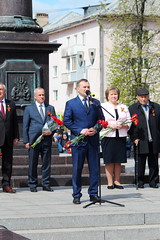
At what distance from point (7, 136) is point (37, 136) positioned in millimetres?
608

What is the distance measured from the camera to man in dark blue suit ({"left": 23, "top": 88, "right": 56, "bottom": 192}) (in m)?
13.0

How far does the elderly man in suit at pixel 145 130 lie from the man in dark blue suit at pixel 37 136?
1.65 meters

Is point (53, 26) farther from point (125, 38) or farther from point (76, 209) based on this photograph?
point (76, 209)

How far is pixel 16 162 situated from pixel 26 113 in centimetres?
163

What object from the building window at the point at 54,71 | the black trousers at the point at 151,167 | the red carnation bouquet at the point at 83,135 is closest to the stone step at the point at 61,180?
the black trousers at the point at 151,167

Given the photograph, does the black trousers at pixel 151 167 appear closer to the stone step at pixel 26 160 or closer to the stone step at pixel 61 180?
the stone step at pixel 61 180

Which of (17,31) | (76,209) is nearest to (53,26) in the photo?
(17,31)

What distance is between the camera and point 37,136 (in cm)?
1299

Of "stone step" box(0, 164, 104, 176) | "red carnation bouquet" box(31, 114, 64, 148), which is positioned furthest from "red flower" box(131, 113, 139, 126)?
"stone step" box(0, 164, 104, 176)

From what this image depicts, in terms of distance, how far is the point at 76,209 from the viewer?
416 inches

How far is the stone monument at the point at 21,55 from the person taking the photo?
48.0 ft

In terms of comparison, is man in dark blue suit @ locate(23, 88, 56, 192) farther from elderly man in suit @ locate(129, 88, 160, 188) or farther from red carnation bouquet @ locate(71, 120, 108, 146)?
red carnation bouquet @ locate(71, 120, 108, 146)

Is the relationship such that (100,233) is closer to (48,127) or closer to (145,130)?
(48,127)

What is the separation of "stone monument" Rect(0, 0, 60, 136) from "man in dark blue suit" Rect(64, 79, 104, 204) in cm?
353
